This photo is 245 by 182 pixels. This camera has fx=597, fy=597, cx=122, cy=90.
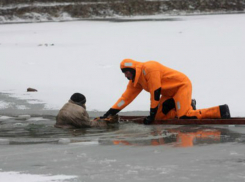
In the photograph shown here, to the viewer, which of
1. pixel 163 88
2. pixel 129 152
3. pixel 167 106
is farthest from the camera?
pixel 167 106

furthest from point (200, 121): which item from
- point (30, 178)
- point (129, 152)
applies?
point (30, 178)

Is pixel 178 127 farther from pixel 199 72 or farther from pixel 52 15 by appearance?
pixel 52 15

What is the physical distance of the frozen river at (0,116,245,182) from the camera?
19.8 ft

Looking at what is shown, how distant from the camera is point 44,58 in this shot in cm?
1859

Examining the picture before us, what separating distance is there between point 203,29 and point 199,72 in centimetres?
853

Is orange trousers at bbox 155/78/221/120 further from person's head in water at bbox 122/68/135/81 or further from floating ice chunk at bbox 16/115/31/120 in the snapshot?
floating ice chunk at bbox 16/115/31/120

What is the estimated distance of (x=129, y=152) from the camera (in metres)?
7.18

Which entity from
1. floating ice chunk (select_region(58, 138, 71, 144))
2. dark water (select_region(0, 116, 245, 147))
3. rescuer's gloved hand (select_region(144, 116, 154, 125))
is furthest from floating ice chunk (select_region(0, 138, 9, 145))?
rescuer's gloved hand (select_region(144, 116, 154, 125))

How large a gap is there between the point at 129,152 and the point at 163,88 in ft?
9.36

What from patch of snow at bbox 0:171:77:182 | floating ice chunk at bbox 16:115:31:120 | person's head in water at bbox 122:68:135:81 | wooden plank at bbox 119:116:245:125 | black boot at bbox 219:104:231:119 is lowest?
patch of snow at bbox 0:171:77:182

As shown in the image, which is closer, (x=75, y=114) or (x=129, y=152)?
(x=129, y=152)

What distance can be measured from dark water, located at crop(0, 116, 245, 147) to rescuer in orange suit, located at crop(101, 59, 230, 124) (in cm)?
35

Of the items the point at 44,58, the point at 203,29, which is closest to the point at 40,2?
the point at 203,29

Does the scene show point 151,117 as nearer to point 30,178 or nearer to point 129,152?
point 129,152
